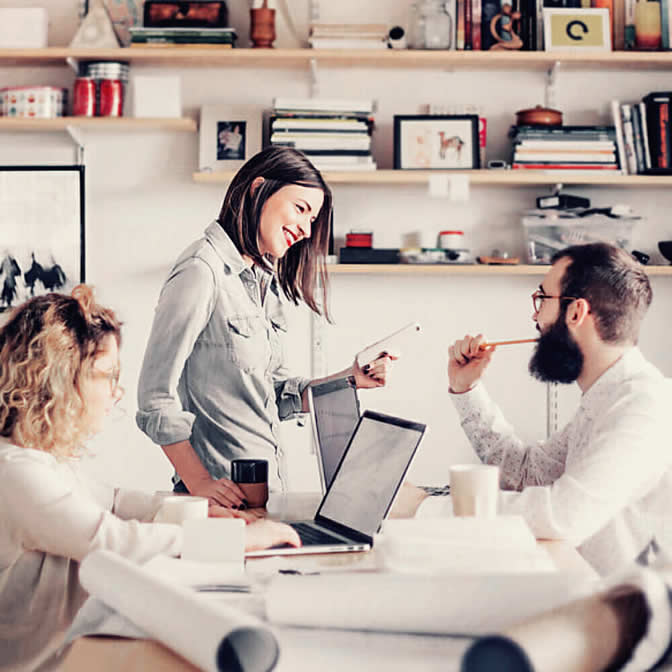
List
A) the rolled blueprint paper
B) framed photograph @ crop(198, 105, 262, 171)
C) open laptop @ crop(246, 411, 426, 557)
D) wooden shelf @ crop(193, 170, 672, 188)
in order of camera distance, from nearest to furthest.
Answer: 1. the rolled blueprint paper
2. open laptop @ crop(246, 411, 426, 557)
3. wooden shelf @ crop(193, 170, 672, 188)
4. framed photograph @ crop(198, 105, 262, 171)

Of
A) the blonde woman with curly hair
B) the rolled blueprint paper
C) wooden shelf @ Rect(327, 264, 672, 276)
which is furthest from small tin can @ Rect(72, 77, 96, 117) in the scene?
the rolled blueprint paper

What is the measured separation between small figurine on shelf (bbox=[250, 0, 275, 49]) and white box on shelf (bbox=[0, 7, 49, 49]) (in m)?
0.75

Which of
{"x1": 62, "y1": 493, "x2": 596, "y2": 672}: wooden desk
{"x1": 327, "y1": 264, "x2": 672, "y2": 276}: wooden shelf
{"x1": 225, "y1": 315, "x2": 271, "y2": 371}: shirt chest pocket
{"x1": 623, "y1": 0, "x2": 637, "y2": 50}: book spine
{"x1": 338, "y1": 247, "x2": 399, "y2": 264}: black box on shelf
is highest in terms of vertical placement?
{"x1": 623, "y1": 0, "x2": 637, "y2": 50}: book spine

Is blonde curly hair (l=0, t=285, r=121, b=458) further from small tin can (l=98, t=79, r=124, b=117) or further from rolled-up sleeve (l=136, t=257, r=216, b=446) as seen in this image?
small tin can (l=98, t=79, r=124, b=117)

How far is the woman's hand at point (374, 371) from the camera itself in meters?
1.94

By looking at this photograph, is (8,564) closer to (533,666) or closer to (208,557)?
(208,557)

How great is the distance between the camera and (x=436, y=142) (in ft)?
10.2

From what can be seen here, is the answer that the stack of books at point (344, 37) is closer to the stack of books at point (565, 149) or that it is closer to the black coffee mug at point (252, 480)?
the stack of books at point (565, 149)

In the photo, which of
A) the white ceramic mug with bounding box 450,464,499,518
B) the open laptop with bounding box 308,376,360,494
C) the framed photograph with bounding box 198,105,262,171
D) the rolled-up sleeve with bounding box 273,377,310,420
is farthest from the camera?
the framed photograph with bounding box 198,105,262,171

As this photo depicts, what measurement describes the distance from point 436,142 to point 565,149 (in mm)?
444

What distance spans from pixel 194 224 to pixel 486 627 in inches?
102

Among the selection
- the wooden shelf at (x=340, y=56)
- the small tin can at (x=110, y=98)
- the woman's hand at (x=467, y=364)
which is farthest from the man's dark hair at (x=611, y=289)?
the small tin can at (x=110, y=98)

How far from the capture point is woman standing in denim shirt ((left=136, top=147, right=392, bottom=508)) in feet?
5.70

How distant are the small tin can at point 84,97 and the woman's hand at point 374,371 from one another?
5.49ft
